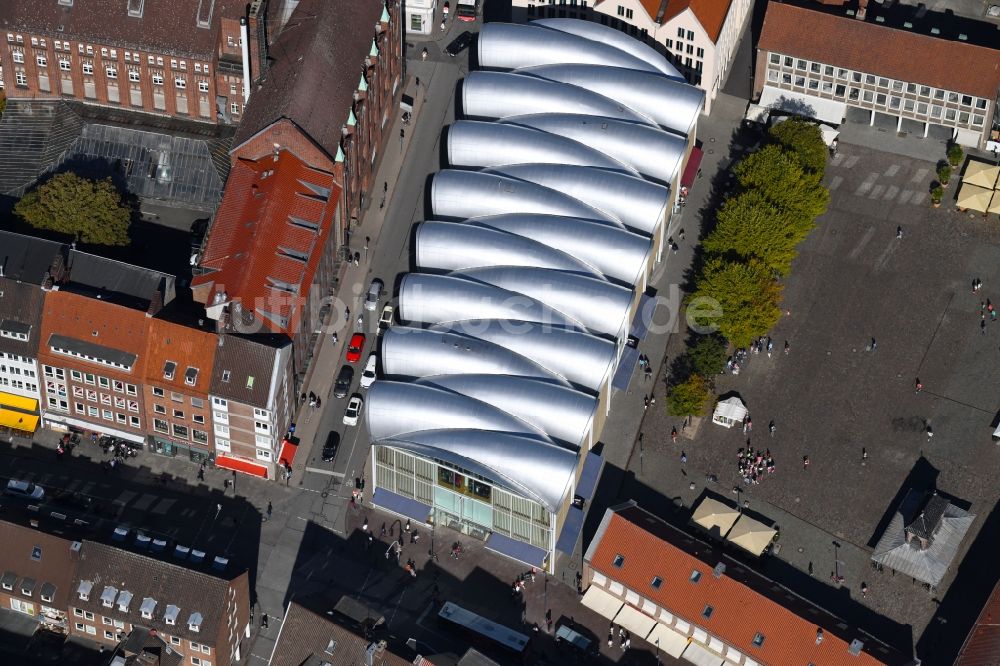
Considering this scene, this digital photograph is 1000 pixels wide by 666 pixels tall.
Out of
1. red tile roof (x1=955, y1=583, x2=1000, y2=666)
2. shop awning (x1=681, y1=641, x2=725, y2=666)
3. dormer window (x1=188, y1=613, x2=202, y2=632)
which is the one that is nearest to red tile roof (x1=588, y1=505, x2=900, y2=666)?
shop awning (x1=681, y1=641, x2=725, y2=666)

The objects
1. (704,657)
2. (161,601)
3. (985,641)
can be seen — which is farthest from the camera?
(704,657)

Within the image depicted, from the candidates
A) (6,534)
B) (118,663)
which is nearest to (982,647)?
(118,663)

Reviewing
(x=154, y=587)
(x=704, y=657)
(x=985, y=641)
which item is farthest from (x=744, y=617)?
(x=154, y=587)

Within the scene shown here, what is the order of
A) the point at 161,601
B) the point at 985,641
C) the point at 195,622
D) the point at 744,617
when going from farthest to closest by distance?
the point at 985,641 < the point at 744,617 < the point at 161,601 < the point at 195,622

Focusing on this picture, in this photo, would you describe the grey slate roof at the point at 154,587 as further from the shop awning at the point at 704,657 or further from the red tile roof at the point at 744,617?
the shop awning at the point at 704,657

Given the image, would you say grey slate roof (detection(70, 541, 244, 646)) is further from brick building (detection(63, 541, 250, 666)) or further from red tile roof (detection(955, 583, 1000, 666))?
red tile roof (detection(955, 583, 1000, 666))

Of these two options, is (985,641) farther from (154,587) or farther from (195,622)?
(154,587)

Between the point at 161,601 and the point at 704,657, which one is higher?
the point at 704,657
